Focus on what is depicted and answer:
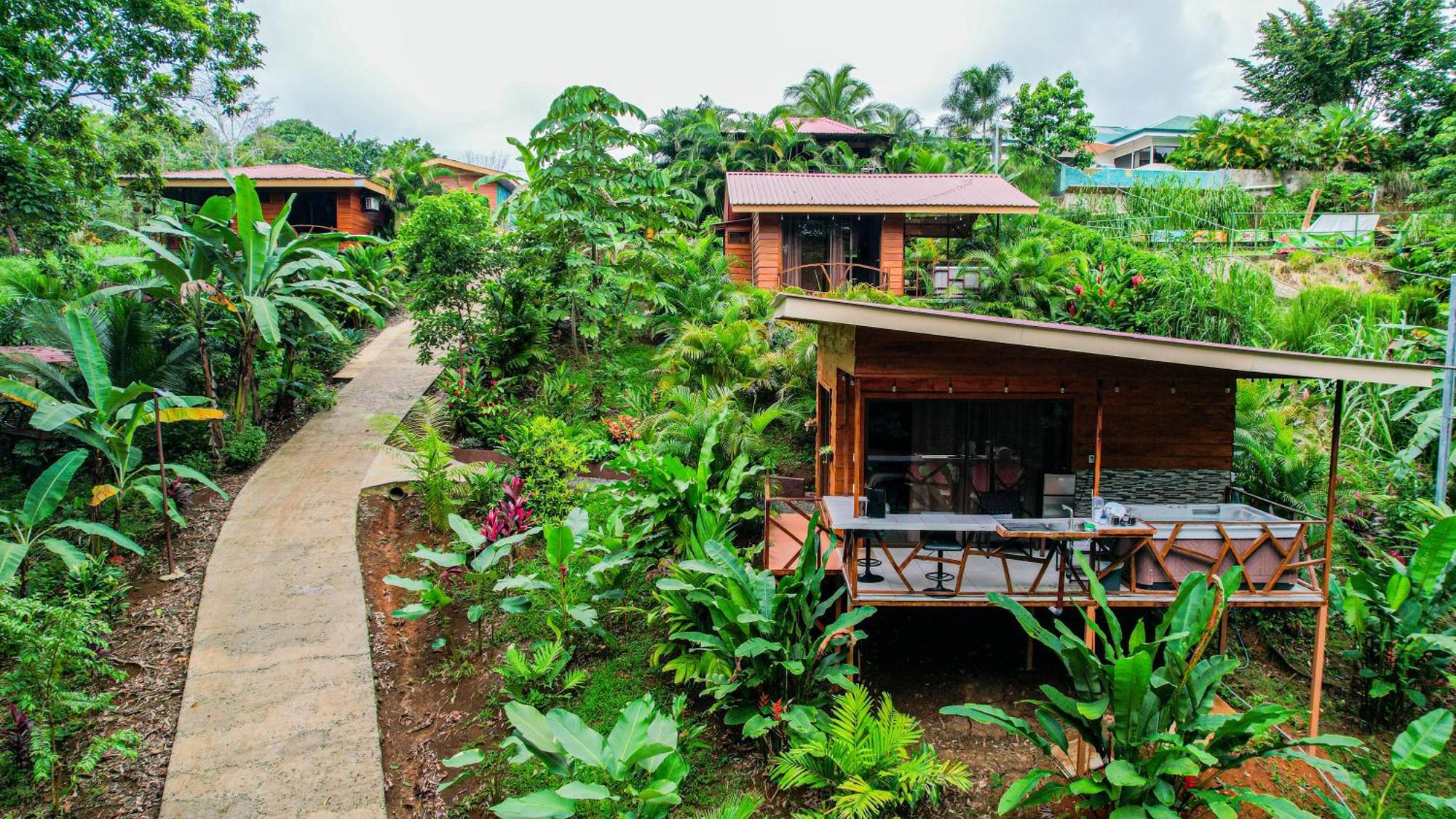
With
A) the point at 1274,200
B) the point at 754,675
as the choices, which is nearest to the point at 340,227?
the point at 754,675

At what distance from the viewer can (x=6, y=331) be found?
10.7 m

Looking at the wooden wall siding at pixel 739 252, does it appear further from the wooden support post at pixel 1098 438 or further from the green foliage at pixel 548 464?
the wooden support post at pixel 1098 438

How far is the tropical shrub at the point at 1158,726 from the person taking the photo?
4879mm

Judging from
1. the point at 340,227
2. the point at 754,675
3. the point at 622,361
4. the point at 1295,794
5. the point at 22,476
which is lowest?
the point at 1295,794

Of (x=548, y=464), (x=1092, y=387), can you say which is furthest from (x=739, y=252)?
(x=1092, y=387)

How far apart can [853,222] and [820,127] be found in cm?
1575

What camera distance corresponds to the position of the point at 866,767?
556 centimetres

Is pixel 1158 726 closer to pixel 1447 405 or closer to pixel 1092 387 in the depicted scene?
pixel 1092 387

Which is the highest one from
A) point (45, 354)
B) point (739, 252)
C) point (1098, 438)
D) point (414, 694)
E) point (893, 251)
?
point (739, 252)

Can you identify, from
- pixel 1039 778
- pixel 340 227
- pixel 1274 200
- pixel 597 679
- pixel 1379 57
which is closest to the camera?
pixel 1039 778

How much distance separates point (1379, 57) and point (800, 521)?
3463 centimetres

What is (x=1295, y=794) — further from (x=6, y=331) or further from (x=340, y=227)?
(x=340, y=227)

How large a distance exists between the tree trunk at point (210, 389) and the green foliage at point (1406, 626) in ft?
44.8

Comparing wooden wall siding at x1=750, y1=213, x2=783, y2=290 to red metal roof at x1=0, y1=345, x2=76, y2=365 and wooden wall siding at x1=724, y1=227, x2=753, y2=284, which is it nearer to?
wooden wall siding at x1=724, y1=227, x2=753, y2=284
